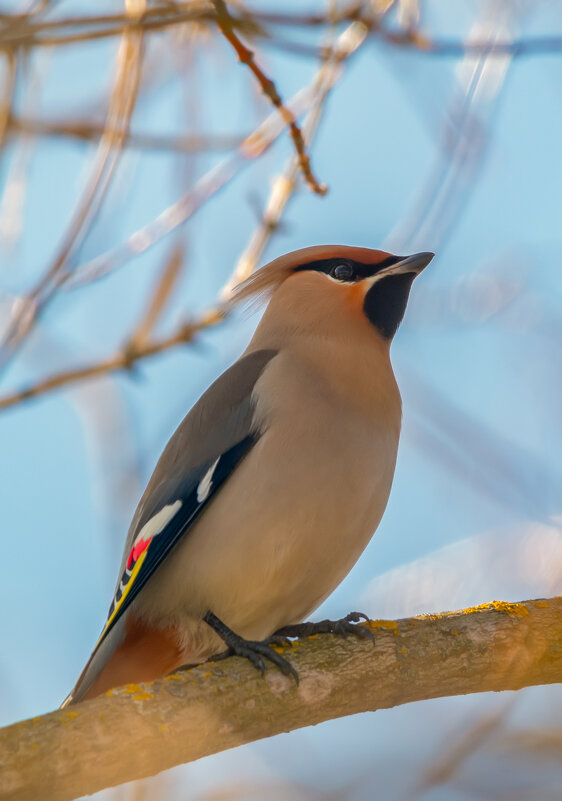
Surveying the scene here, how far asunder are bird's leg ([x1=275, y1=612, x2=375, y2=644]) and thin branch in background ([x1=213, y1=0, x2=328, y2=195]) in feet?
4.81

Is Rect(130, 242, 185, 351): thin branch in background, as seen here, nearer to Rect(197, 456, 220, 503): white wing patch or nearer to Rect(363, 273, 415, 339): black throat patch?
Rect(197, 456, 220, 503): white wing patch

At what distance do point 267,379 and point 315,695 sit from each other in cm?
117

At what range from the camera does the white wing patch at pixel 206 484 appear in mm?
3658

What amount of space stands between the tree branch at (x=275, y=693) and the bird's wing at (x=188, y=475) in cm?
54

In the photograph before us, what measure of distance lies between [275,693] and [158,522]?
33.4 inches

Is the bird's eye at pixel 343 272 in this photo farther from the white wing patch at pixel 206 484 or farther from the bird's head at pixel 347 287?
the white wing patch at pixel 206 484

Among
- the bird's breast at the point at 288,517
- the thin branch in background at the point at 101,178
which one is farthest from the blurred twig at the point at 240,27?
the bird's breast at the point at 288,517

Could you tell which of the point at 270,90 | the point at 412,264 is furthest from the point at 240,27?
the point at 412,264

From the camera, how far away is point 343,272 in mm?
4379

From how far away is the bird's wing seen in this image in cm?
361

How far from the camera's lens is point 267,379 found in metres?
3.82

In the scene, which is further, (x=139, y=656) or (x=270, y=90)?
(x=139, y=656)

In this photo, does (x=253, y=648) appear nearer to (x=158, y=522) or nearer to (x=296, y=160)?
(x=158, y=522)

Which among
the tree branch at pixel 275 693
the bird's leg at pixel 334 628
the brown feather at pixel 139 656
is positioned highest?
the brown feather at pixel 139 656
